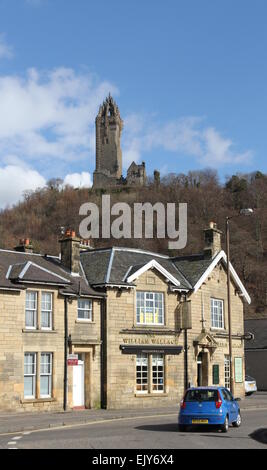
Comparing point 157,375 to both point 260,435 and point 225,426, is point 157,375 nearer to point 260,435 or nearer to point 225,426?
point 225,426

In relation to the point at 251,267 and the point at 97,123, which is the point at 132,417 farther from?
the point at 97,123

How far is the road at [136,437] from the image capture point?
653 inches

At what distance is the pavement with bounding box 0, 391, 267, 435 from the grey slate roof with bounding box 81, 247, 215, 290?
618 centimetres

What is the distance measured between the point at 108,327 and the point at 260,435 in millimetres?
13460

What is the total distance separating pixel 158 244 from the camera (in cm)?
10188

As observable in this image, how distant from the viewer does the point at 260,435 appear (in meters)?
19.4

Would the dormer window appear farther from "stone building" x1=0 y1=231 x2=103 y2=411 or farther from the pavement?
the pavement

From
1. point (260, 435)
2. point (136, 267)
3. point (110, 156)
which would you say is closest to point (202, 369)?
point (136, 267)

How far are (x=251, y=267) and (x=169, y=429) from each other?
2891 inches

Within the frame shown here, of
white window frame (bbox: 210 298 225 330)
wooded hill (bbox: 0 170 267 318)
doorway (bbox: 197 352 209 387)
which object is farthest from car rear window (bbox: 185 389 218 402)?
wooded hill (bbox: 0 170 267 318)

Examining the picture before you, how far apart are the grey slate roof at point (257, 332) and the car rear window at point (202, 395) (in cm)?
2993

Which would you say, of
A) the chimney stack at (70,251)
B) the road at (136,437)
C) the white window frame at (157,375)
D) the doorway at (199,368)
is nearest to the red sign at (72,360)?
the chimney stack at (70,251)

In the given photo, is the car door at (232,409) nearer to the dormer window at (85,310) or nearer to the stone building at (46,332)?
the stone building at (46,332)

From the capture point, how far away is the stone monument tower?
166 m
